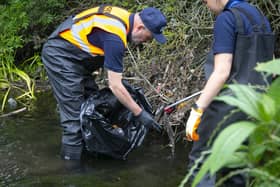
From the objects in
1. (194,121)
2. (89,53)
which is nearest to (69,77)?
(89,53)

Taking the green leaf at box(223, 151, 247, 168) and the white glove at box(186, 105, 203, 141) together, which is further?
the white glove at box(186, 105, 203, 141)

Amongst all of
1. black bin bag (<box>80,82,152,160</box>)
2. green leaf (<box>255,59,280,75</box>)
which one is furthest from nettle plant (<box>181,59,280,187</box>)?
black bin bag (<box>80,82,152,160</box>)

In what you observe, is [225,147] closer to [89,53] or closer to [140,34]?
[140,34]

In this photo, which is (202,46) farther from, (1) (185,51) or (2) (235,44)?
(2) (235,44)

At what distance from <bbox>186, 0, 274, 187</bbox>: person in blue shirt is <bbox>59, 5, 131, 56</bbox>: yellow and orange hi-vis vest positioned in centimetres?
146

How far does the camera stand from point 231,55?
350 cm

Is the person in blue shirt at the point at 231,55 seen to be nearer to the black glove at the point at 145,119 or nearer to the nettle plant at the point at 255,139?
the nettle plant at the point at 255,139

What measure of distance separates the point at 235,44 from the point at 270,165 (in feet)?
5.54

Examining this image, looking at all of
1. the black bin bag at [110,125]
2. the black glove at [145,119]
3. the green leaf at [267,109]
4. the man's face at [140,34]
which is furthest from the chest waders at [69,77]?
the green leaf at [267,109]

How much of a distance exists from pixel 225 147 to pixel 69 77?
385 cm

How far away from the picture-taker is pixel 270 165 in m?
1.94

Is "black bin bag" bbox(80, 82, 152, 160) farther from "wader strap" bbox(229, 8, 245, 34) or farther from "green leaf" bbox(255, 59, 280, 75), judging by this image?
"green leaf" bbox(255, 59, 280, 75)

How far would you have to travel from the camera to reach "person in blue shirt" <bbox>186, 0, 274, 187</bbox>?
348 cm

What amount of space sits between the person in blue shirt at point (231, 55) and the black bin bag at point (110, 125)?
187 cm
